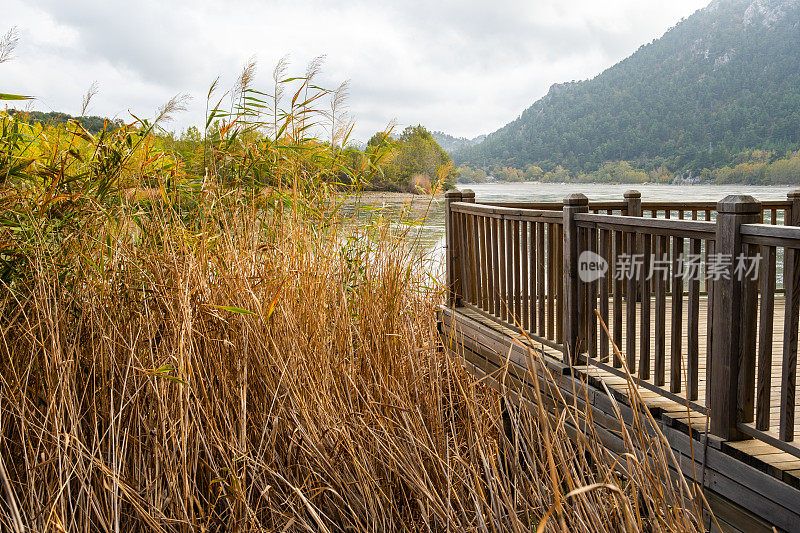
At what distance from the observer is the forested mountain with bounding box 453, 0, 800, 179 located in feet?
121

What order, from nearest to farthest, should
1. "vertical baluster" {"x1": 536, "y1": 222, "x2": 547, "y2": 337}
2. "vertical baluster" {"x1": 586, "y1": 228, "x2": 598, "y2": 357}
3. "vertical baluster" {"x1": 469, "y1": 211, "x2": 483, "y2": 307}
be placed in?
1. "vertical baluster" {"x1": 586, "y1": 228, "x2": 598, "y2": 357}
2. "vertical baluster" {"x1": 536, "y1": 222, "x2": 547, "y2": 337}
3. "vertical baluster" {"x1": 469, "y1": 211, "x2": 483, "y2": 307}

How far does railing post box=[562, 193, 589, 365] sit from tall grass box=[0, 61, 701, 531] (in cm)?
83

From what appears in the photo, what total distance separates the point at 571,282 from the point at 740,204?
1182mm

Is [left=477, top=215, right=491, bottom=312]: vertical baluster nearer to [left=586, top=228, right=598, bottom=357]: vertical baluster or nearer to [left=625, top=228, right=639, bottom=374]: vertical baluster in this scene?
[left=586, top=228, right=598, bottom=357]: vertical baluster

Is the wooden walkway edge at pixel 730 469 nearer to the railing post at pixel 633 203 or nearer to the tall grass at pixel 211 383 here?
the tall grass at pixel 211 383

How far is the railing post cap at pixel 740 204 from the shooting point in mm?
2061

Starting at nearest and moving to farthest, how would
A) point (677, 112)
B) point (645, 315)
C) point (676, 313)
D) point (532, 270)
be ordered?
point (676, 313), point (645, 315), point (532, 270), point (677, 112)

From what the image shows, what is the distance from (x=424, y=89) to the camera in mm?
95438

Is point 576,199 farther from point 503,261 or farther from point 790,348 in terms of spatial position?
point 790,348

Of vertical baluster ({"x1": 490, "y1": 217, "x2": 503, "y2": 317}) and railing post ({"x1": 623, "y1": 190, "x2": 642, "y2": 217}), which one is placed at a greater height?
railing post ({"x1": 623, "y1": 190, "x2": 642, "y2": 217})

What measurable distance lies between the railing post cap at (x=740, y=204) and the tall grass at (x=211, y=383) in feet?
2.93

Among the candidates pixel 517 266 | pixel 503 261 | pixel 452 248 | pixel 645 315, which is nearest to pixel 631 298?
pixel 645 315

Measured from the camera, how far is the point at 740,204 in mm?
2076

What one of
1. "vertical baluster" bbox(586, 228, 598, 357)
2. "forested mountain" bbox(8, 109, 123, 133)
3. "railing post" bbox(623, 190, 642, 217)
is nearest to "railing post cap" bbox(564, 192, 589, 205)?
"vertical baluster" bbox(586, 228, 598, 357)
